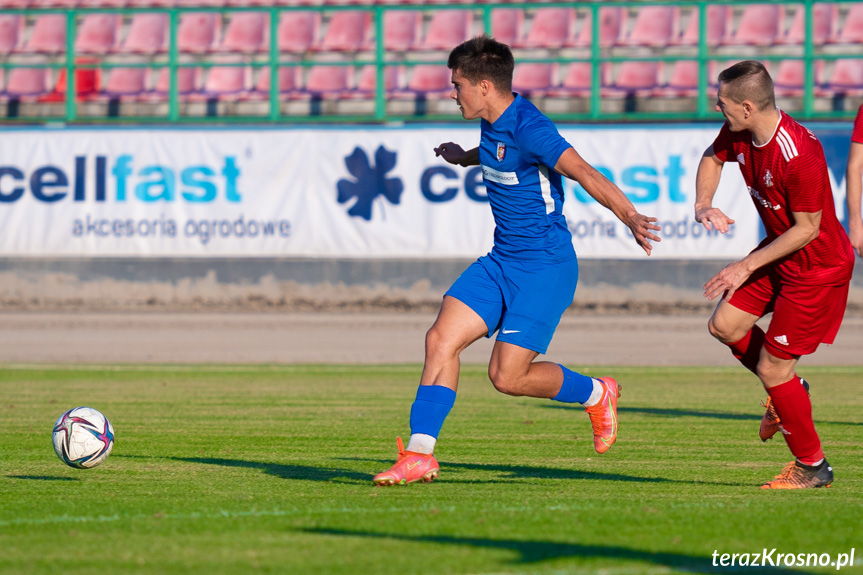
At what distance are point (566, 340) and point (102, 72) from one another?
42.7 feet

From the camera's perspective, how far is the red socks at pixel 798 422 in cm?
599

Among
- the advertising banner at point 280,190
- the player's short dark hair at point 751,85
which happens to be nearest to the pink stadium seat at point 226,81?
the advertising banner at point 280,190

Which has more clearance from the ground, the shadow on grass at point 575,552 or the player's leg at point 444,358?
the player's leg at point 444,358

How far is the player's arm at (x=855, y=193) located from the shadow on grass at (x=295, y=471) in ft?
9.69

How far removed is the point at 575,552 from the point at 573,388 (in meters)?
2.25

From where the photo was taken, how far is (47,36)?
25.2 m

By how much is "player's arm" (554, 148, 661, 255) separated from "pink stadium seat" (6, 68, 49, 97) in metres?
20.8

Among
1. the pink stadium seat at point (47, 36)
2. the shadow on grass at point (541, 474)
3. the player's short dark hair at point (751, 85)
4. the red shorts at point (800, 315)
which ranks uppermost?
the pink stadium seat at point (47, 36)

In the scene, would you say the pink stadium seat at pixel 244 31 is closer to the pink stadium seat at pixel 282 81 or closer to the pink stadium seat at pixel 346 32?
the pink stadium seat at pixel 282 81

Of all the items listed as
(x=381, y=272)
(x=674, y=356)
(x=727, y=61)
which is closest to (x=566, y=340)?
(x=674, y=356)

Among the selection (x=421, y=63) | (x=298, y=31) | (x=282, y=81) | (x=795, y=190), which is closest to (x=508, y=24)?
(x=421, y=63)

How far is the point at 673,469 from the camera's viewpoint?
680 cm

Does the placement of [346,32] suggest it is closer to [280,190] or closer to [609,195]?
[280,190]

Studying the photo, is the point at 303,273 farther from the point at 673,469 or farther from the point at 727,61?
the point at 673,469
